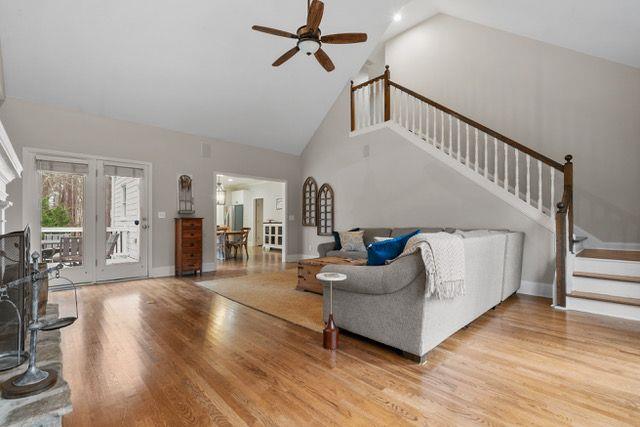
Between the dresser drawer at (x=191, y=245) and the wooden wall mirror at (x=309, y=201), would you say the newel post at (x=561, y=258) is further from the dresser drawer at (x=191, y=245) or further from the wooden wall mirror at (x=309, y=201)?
the dresser drawer at (x=191, y=245)

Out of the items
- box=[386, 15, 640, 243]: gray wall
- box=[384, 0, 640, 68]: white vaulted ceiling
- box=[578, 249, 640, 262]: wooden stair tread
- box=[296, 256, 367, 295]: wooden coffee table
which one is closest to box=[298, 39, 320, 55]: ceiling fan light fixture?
box=[296, 256, 367, 295]: wooden coffee table

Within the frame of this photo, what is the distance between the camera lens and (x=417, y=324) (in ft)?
7.35

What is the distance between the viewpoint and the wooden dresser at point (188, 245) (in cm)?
577

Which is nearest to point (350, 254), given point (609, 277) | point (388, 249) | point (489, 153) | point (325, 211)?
point (325, 211)

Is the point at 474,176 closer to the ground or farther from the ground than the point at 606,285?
farther from the ground

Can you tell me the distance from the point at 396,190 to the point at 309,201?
8.79 feet

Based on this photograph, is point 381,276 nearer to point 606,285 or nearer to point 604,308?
point 604,308

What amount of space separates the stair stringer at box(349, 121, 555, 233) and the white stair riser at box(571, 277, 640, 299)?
72 centimetres

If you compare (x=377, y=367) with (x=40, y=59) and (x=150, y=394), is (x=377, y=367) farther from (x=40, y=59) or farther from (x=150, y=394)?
(x=40, y=59)

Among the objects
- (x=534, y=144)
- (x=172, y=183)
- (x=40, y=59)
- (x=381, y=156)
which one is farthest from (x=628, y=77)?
(x=40, y=59)

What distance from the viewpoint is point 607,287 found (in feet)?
11.5

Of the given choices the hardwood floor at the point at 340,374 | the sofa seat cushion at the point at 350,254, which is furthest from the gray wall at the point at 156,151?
the hardwood floor at the point at 340,374

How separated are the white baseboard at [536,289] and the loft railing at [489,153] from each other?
21.8 inches

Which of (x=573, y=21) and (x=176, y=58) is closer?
(x=573, y=21)
